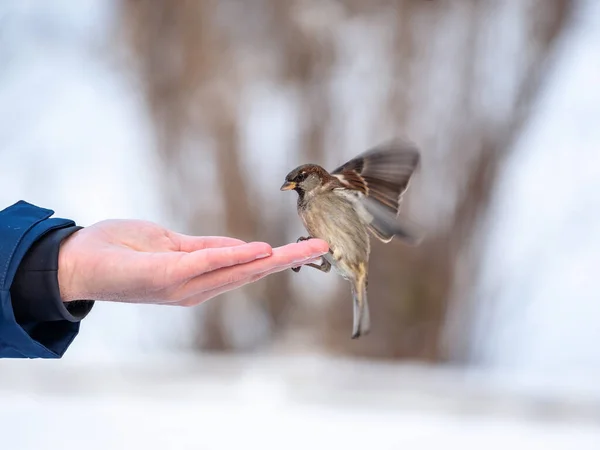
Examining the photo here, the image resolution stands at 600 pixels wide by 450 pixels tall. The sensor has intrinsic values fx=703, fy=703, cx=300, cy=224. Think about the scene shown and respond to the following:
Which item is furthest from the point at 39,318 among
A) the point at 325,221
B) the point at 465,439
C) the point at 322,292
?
the point at 322,292

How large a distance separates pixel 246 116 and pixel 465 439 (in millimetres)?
1785

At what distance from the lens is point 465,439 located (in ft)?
7.49

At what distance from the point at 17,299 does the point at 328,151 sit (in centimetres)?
212

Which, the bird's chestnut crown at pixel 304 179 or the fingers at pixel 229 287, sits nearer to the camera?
the fingers at pixel 229 287

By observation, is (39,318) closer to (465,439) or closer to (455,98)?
(465,439)

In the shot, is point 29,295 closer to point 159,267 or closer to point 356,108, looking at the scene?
point 159,267

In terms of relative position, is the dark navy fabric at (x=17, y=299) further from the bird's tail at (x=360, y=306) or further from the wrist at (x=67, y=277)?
the bird's tail at (x=360, y=306)

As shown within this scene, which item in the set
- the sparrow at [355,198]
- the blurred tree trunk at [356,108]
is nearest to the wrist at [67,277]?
the sparrow at [355,198]

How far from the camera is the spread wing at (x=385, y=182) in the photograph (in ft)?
4.63

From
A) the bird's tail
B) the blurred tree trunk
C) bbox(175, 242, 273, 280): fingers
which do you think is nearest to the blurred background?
the blurred tree trunk

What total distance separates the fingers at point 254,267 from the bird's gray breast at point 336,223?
0.59ft

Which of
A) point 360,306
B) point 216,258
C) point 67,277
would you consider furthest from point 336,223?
point 67,277

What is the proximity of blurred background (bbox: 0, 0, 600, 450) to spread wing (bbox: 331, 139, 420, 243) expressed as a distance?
1487mm

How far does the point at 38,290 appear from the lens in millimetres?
1255
